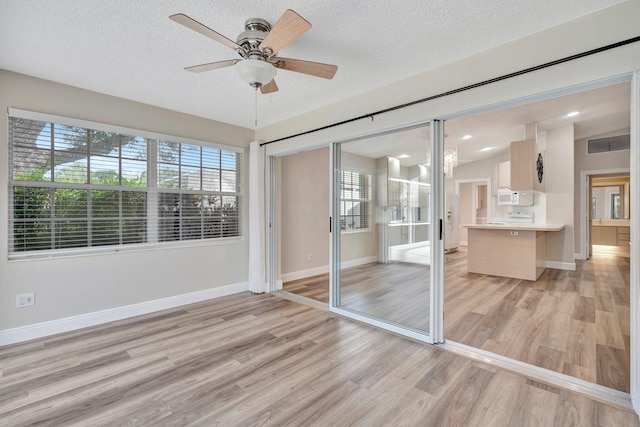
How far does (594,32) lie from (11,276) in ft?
16.7

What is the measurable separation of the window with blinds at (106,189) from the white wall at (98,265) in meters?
0.13

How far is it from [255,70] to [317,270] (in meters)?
4.04

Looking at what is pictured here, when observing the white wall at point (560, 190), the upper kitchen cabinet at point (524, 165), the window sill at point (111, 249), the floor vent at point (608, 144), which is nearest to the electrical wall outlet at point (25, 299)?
the window sill at point (111, 249)

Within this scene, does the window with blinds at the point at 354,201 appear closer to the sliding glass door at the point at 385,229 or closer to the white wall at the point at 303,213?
the sliding glass door at the point at 385,229

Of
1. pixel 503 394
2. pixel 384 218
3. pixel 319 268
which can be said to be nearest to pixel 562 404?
pixel 503 394

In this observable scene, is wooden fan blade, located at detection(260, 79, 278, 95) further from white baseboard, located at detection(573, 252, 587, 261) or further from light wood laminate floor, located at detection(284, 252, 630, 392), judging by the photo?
white baseboard, located at detection(573, 252, 587, 261)

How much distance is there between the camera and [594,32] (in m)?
1.89

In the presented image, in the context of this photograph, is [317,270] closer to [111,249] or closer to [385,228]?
[385,228]

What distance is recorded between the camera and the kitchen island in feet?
15.7

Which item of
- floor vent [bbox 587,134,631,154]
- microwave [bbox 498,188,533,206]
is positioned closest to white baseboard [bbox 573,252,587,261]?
microwave [bbox 498,188,533,206]

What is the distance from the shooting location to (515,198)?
595 centimetres

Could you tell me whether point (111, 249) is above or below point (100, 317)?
above

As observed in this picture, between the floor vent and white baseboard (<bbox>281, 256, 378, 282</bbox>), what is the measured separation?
6748 millimetres

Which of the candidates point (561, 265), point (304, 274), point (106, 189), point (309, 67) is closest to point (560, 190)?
point (561, 265)
